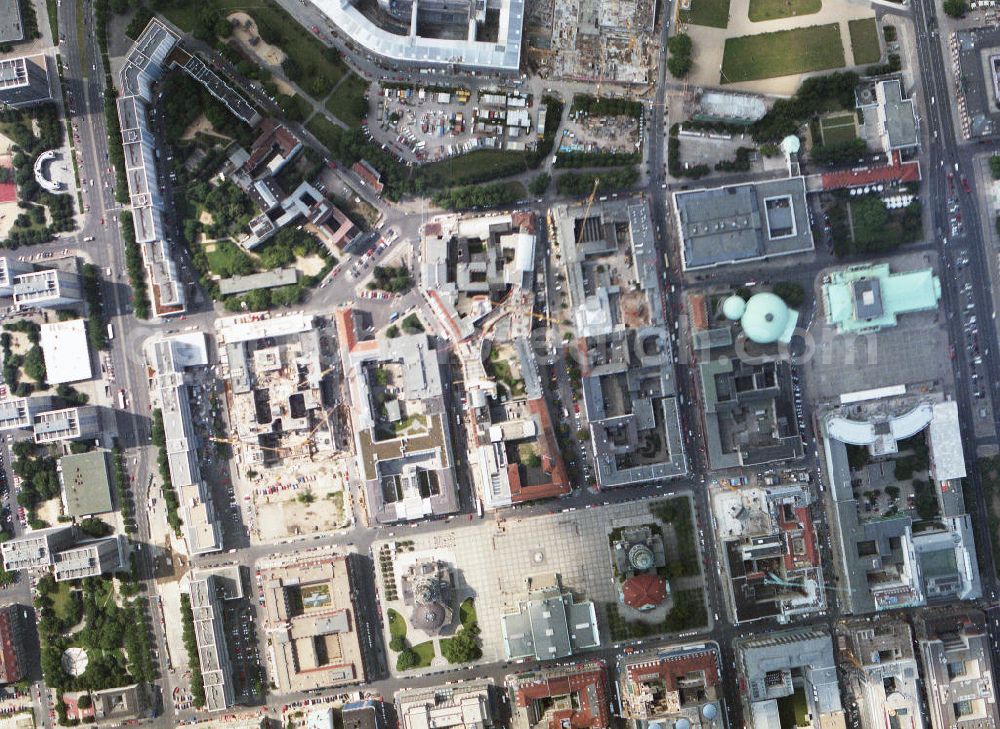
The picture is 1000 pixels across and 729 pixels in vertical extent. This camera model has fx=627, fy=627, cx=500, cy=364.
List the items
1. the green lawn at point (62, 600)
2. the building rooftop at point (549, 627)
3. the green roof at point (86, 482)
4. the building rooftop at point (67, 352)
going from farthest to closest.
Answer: the green lawn at point (62, 600), the building rooftop at point (67, 352), the green roof at point (86, 482), the building rooftop at point (549, 627)

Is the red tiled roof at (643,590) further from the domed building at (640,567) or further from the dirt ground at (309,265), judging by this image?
the dirt ground at (309,265)

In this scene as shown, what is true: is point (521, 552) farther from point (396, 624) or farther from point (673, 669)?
point (673, 669)

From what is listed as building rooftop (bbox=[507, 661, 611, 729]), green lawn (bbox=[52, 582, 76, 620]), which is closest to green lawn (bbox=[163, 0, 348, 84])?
green lawn (bbox=[52, 582, 76, 620])

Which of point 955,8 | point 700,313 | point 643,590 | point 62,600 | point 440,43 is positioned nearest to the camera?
point 643,590

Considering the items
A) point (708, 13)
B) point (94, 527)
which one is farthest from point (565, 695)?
point (708, 13)

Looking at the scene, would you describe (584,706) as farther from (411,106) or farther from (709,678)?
(411,106)

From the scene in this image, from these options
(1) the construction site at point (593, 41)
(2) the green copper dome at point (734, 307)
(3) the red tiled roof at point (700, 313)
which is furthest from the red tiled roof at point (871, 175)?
(1) the construction site at point (593, 41)

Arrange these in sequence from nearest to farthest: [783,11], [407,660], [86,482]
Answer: [407,660] < [86,482] < [783,11]
